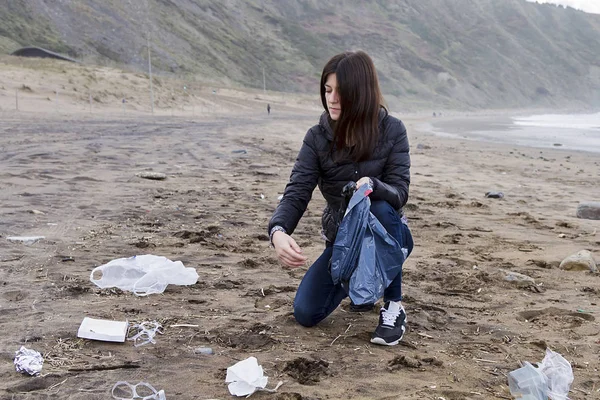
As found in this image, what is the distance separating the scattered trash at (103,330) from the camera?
2762mm

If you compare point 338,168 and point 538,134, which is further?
point 538,134

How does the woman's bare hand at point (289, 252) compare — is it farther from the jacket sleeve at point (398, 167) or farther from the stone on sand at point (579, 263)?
the stone on sand at point (579, 263)

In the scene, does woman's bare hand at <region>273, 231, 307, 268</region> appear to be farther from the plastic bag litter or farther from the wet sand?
the plastic bag litter

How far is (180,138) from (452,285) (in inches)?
448

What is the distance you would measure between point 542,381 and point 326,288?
3.72ft

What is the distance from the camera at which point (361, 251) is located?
2.86 meters

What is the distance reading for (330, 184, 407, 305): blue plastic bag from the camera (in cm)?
285

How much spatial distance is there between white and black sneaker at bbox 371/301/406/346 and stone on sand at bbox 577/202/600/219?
435 cm

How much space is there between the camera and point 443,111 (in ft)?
233

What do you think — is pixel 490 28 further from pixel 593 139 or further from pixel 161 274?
pixel 161 274

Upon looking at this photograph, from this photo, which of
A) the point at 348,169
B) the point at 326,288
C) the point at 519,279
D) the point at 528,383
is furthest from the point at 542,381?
the point at 519,279

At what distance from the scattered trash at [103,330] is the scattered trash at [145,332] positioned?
0.05 m

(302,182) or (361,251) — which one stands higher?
(302,182)

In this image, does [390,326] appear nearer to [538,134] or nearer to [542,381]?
[542,381]
